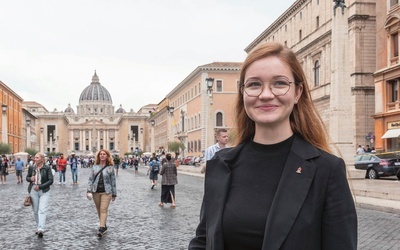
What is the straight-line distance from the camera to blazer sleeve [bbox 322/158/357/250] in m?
1.85

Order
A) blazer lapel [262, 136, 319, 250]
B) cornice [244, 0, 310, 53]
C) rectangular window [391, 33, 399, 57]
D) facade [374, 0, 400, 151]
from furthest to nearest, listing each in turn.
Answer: cornice [244, 0, 310, 53] < rectangular window [391, 33, 399, 57] < facade [374, 0, 400, 151] < blazer lapel [262, 136, 319, 250]

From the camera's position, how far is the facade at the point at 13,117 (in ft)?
235

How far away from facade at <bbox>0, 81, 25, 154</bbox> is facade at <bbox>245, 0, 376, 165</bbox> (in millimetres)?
36920

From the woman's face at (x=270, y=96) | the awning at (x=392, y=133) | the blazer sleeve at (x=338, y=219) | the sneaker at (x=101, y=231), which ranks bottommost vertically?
the sneaker at (x=101, y=231)

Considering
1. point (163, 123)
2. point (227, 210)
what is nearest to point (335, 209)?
point (227, 210)

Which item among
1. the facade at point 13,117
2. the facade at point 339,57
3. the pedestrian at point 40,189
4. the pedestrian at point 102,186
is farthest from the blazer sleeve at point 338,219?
the facade at point 13,117

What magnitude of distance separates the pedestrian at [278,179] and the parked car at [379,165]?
20377mm

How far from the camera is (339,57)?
1969 centimetres

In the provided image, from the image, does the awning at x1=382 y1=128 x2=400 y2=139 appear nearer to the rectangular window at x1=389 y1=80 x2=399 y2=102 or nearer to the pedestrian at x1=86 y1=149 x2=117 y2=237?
the rectangular window at x1=389 y1=80 x2=399 y2=102

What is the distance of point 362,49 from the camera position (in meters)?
34.9

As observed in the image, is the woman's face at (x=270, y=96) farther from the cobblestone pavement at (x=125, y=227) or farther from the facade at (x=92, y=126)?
the facade at (x=92, y=126)

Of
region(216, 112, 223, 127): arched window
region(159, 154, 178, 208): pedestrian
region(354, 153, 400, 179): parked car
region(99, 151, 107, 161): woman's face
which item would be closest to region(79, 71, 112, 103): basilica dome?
region(216, 112, 223, 127): arched window

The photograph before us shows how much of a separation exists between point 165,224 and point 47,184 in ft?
7.92

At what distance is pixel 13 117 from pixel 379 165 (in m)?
66.1
